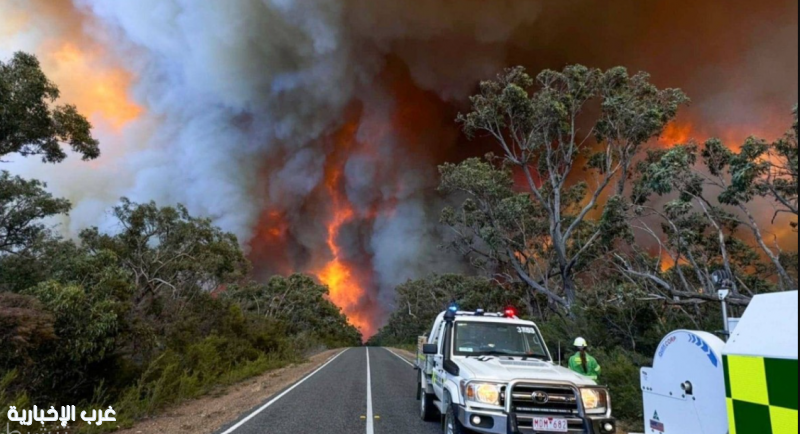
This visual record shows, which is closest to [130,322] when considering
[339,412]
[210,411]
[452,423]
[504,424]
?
[210,411]

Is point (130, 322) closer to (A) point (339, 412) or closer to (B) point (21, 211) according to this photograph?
(A) point (339, 412)

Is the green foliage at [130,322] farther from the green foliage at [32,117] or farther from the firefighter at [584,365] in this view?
the firefighter at [584,365]

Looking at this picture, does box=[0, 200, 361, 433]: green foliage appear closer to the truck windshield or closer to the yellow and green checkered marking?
the truck windshield

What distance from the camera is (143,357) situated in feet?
41.2

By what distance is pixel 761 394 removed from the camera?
92.2 inches

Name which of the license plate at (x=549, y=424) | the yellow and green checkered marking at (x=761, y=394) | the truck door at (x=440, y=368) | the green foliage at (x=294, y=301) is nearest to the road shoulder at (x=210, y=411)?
the truck door at (x=440, y=368)

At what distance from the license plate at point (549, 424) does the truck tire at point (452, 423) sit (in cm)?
98

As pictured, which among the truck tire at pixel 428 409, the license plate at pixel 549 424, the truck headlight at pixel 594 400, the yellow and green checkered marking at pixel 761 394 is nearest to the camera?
the yellow and green checkered marking at pixel 761 394

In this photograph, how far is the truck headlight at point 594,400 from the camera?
5.70 metres

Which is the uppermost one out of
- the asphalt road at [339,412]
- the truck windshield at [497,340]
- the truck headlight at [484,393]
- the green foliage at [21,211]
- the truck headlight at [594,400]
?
the green foliage at [21,211]

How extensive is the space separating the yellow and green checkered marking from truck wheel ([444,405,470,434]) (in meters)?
3.95

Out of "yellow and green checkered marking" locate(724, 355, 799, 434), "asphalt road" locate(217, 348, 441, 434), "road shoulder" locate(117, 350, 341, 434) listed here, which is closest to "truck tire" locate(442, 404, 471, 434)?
"asphalt road" locate(217, 348, 441, 434)

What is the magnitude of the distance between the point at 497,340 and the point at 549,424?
229 cm

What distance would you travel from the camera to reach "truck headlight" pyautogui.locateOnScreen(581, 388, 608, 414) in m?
5.70
